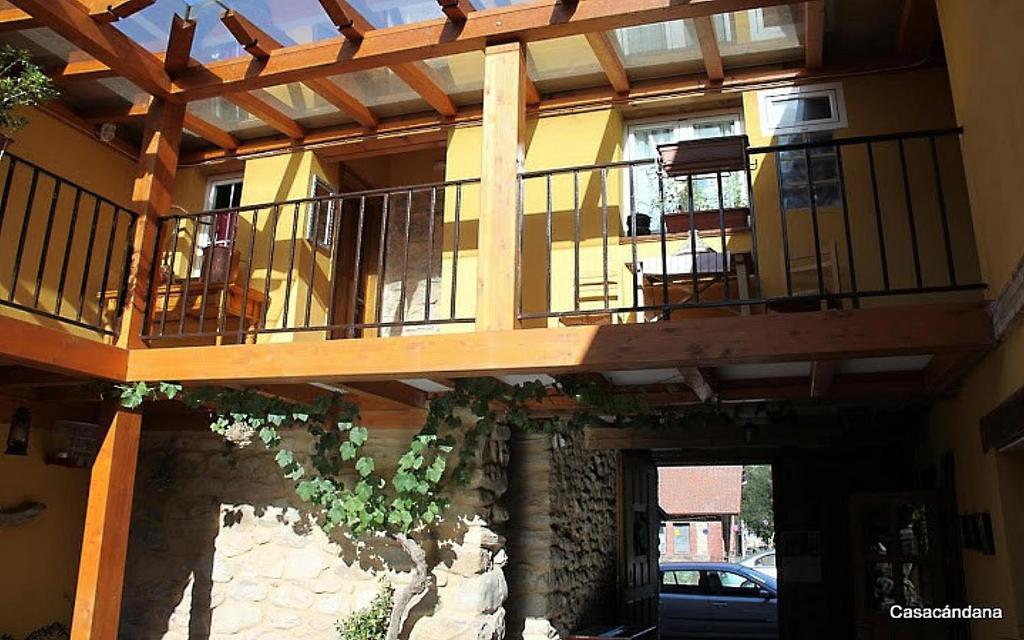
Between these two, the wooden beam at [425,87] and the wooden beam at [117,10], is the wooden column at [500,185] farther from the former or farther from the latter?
the wooden beam at [117,10]

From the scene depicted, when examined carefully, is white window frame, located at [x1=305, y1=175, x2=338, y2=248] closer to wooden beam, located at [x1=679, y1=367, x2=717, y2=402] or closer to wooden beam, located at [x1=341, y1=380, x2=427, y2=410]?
wooden beam, located at [x1=341, y1=380, x2=427, y2=410]

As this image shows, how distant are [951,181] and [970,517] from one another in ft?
7.78

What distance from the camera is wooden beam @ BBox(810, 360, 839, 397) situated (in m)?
4.12

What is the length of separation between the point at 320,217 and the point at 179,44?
2.05m

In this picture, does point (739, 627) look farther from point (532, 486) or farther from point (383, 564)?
point (383, 564)

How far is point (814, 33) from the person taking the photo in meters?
5.14

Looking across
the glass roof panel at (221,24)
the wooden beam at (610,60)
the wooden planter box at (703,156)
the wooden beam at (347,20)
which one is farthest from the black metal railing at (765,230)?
the glass roof panel at (221,24)

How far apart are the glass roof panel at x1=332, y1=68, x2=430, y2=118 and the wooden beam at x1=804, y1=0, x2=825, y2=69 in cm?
286

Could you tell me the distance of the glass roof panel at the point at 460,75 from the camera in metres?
5.67

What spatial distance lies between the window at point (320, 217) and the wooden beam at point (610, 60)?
8.38 feet

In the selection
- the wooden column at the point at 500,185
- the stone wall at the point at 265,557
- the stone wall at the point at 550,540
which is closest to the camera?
the wooden column at the point at 500,185

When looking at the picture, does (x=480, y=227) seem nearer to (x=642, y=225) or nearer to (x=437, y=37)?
(x=437, y=37)

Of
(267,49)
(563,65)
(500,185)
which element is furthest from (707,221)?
(267,49)

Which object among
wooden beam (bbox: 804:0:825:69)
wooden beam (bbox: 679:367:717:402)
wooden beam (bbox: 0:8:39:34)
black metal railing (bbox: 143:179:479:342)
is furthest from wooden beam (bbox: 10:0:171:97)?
wooden beam (bbox: 804:0:825:69)
